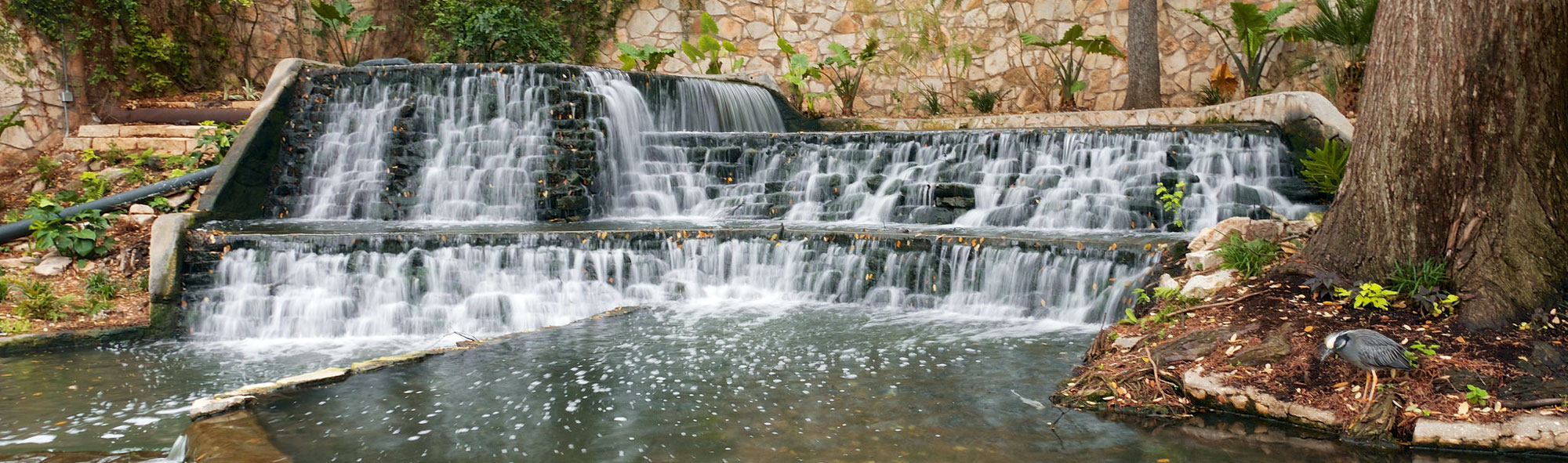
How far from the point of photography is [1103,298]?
6.19 metres

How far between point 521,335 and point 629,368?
1295mm

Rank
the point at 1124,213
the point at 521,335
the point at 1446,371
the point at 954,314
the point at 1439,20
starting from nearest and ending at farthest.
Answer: the point at 1446,371
the point at 1439,20
the point at 521,335
the point at 954,314
the point at 1124,213

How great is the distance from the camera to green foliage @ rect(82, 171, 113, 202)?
8.90 m

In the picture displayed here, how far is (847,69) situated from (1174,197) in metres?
7.37

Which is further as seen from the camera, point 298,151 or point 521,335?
point 298,151

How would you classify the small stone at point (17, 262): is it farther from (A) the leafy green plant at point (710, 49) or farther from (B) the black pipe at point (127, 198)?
(A) the leafy green plant at point (710, 49)

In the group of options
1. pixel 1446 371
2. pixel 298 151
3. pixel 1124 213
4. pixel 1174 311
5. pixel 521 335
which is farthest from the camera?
pixel 298 151

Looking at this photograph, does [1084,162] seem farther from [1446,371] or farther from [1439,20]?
[1446,371]

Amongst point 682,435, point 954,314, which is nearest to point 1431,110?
point 954,314

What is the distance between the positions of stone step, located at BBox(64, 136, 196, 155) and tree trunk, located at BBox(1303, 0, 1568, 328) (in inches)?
416

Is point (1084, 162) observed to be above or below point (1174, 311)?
above

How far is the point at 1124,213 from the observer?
8.16m

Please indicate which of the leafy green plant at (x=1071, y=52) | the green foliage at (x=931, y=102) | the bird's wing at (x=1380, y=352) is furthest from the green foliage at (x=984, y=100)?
the bird's wing at (x=1380, y=352)

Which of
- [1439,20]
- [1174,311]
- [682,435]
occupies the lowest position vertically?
[682,435]
